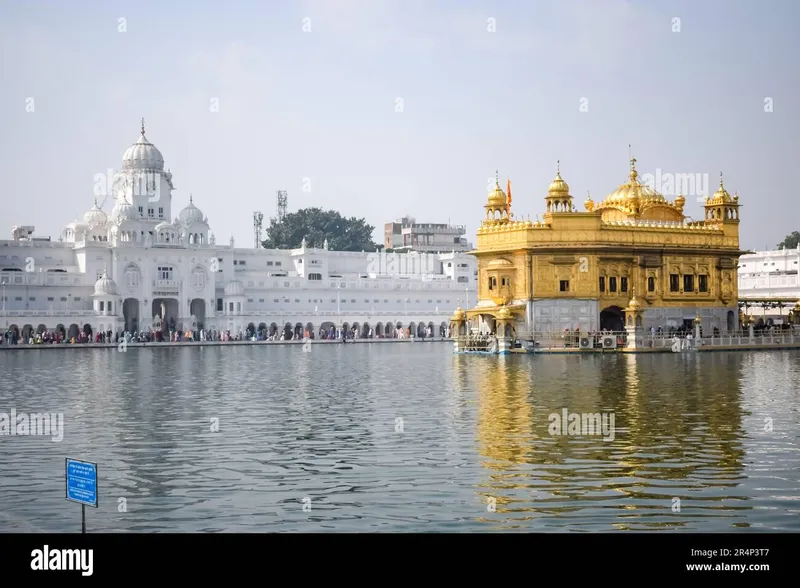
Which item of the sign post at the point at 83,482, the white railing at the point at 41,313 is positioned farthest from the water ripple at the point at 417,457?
the white railing at the point at 41,313

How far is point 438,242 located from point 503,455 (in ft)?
418

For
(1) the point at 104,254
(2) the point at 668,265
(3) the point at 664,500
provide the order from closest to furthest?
(3) the point at 664,500 < (2) the point at 668,265 < (1) the point at 104,254

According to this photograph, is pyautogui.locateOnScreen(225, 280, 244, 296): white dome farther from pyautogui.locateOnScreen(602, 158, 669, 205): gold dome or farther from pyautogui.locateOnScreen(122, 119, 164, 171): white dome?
pyautogui.locateOnScreen(602, 158, 669, 205): gold dome

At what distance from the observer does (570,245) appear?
51.8m

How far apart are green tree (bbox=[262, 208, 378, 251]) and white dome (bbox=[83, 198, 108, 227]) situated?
95.5 feet

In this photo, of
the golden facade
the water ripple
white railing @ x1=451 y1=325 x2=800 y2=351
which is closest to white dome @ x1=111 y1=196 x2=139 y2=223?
the golden facade

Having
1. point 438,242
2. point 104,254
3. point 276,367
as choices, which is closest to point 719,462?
point 276,367

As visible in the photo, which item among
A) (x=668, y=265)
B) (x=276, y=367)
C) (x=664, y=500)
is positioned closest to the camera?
(x=664, y=500)

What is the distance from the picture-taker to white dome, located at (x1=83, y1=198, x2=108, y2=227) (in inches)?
3720

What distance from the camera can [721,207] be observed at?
58375 mm

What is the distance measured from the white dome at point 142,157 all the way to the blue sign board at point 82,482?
87.5 metres

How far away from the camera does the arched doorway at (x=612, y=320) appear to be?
184 feet

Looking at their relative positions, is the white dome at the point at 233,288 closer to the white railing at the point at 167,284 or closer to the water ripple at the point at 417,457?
the white railing at the point at 167,284
